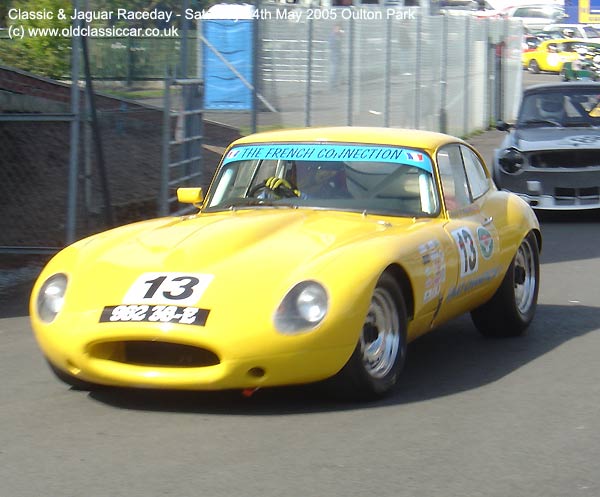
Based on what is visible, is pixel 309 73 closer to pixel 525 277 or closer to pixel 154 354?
pixel 525 277

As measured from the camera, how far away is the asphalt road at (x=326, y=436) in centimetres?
446

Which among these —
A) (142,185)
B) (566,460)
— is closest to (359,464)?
(566,460)

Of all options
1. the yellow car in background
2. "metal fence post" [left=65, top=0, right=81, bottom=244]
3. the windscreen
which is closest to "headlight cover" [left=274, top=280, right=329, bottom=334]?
the windscreen

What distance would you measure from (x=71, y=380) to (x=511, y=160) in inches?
341

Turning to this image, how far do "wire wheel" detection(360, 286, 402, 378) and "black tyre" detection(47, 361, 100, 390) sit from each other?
138 cm

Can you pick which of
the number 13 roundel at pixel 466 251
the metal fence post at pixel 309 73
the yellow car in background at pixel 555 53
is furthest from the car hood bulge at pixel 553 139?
the yellow car in background at pixel 555 53

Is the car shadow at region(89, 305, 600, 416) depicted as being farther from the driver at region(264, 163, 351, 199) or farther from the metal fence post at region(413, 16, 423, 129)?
the metal fence post at region(413, 16, 423, 129)

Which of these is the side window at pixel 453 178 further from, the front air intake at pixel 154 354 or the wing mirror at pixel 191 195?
the front air intake at pixel 154 354

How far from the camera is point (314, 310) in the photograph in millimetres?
5340

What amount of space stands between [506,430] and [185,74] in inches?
332

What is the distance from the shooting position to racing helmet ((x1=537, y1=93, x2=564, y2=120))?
46.9 ft

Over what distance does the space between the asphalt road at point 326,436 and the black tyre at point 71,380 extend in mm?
58

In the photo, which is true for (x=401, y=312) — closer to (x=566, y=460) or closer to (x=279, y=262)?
(x=279, y=262)

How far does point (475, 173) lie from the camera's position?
299 inches
